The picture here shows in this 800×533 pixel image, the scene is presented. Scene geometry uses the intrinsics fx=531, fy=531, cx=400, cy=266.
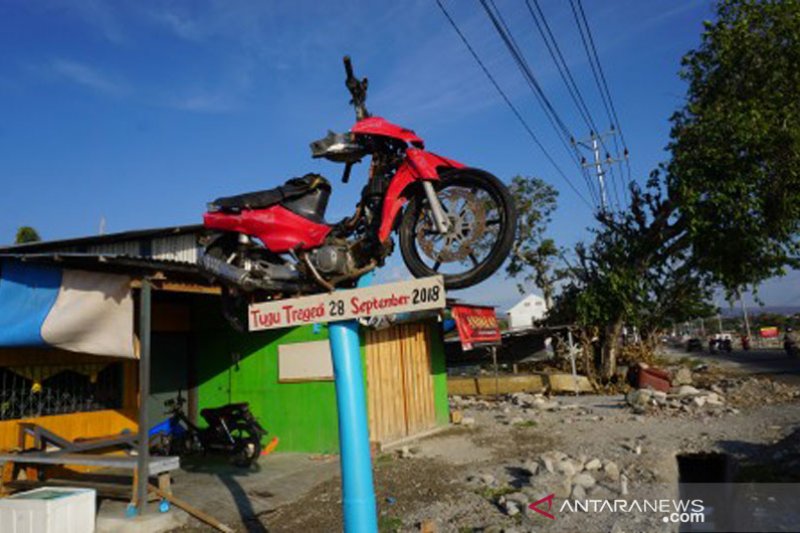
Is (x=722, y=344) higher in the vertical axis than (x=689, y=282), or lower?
lower

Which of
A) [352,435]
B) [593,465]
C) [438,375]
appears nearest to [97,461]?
→ [352,435]

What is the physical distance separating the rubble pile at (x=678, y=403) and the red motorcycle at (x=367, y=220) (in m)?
11.3

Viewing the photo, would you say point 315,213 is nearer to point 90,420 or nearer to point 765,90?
point 90,420

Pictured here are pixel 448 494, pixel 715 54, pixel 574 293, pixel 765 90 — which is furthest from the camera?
pixel 574 293

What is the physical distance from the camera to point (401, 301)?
119 inches

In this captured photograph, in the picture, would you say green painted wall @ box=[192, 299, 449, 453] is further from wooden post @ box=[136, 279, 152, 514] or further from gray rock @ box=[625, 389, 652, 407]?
gray rock @ box=[625, 389, 652, 407]

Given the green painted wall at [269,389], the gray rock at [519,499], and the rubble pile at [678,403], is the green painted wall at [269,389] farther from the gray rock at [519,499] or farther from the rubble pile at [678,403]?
the rubble pile at [678,403]

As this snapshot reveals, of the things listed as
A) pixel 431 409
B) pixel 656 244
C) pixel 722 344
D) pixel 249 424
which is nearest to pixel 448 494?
pixel 249 424

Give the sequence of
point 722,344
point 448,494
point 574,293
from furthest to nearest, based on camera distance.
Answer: point 722,344, point 574,293, point 448,494

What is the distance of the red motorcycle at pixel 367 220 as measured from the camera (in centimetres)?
363

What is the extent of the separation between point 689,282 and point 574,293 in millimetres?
4278

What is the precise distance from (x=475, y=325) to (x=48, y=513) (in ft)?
37.0

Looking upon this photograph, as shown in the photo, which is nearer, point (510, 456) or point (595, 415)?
point (510, 456)

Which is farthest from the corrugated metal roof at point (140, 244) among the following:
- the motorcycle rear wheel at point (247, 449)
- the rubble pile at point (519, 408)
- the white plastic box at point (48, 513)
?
the rubble pile at point (519, 408)
